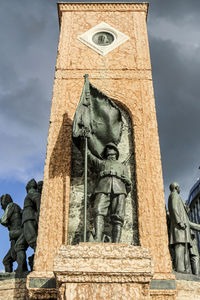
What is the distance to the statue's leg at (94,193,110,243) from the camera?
18.3 ft

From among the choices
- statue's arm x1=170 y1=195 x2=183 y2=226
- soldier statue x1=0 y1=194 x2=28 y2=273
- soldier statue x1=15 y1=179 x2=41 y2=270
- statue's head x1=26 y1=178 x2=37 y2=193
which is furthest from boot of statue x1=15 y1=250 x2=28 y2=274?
statue's arm x1=170 y1=195 x2=183 y2=226

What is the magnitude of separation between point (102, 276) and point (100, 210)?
7.41 ft

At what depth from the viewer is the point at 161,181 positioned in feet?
22.4

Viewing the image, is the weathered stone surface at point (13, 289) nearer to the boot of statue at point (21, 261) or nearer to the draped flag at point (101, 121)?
the boot of statue at point (21, 261)

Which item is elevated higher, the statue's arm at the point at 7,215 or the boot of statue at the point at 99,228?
the statue's arm at the point at 7,215

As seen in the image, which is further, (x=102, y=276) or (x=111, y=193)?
(x=111, y=193)

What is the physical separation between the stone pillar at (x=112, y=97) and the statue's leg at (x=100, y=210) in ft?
2.56

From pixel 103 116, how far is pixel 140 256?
144 inches

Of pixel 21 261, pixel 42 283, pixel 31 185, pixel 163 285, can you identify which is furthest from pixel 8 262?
pixel 163 285

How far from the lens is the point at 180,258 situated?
625 cm

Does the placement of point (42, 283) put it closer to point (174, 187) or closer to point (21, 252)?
point (21, 252)

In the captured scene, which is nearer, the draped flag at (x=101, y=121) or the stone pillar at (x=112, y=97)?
the stone pillar at (x=112, y=97)

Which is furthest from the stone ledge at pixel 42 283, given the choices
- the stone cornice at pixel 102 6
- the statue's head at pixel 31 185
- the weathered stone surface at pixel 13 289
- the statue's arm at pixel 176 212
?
the stone cornice at pixel 102 6

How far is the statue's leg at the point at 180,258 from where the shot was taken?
20.3ft
